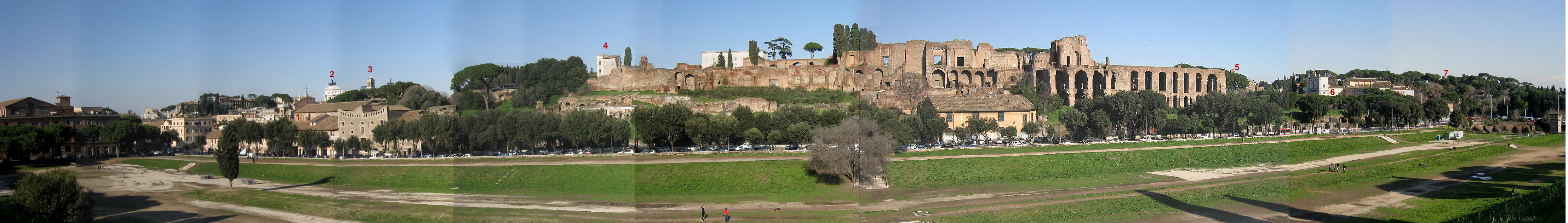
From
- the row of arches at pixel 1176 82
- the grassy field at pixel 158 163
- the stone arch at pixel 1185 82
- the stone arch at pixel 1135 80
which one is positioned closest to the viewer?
the grassy field at pixel 158 163

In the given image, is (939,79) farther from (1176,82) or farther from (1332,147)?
(1332,147)

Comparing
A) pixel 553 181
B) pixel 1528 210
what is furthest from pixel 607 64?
pixel 1528 210

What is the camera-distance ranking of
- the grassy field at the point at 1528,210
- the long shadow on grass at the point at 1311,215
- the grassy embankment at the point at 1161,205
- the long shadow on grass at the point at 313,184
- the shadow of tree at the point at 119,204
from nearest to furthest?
the grassy field at the point at 1528,210 → the long shadow on grass at the point at 1311,215 → the grassy embankment at the point at 1161,205 → the shadow of tree at the point at 119,204 → the long shadow on grass at the point at 313,184

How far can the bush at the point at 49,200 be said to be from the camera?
11047 mm

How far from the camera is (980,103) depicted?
23.3 m

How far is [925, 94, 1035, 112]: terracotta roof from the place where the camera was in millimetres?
22391

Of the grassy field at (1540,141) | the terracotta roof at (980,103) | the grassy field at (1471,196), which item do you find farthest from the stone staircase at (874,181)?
the grassy field at (1540,141)

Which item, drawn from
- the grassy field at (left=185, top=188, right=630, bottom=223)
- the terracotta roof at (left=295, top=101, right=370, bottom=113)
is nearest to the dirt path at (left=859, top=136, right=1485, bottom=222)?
the grassy field at (left=185, top=188, right=630, bottom=223)

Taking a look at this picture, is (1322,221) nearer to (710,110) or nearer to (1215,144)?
(1215,144)

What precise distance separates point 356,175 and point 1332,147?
23188 mm

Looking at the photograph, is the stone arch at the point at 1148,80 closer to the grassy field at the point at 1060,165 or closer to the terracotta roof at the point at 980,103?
the terracotta roof at the point at 980,103

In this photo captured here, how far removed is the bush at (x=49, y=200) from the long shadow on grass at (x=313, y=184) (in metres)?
4.00

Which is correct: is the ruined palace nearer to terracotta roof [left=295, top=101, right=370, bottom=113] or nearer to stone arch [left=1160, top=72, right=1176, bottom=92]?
stone arch [left=1160, top=72, right=1176, bottom=92]

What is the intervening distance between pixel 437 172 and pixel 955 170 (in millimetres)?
11187
